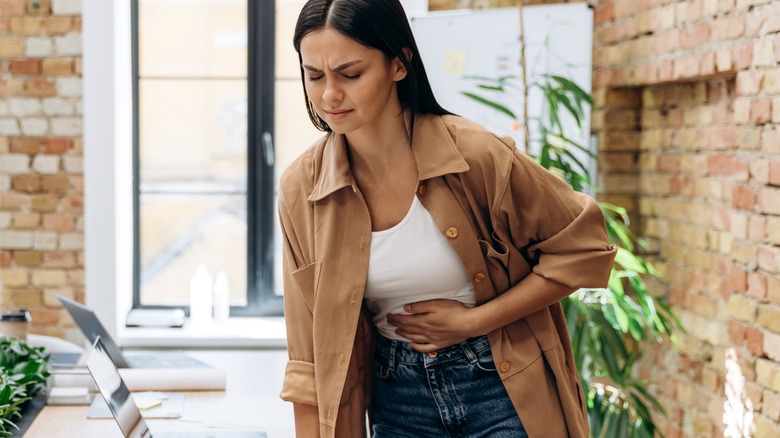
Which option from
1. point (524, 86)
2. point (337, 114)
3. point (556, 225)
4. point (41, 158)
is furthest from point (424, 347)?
point (41, 158)

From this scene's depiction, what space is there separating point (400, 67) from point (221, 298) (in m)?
2.26

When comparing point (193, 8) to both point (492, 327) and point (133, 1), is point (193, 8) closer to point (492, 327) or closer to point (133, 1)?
point (133, 1)

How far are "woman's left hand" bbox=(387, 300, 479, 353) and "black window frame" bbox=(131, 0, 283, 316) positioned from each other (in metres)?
2.15

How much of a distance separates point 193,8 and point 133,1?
243 millimetres

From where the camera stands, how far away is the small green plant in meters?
1.96

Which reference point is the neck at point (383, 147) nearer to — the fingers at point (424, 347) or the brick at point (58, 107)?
the fingers at point (424, 347)

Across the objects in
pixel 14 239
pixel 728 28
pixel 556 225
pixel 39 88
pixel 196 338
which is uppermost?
pixel 728 28

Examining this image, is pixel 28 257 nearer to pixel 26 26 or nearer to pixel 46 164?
pixel 46 164

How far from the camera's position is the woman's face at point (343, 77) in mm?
1345

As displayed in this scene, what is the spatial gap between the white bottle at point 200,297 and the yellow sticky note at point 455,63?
1.27 metres

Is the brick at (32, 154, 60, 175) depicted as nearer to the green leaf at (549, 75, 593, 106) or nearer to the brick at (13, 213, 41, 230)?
the brick at (13, 213, 41, 230)

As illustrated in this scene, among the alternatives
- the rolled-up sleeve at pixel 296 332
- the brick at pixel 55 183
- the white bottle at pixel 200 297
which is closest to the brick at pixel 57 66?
the brick at pixel 55 183

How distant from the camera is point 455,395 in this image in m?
1.46

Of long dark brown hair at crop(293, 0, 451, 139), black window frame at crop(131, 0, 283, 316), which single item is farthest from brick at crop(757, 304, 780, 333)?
black window frame at crop(131, 0, 283, 316)
